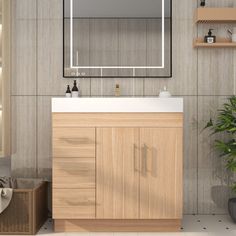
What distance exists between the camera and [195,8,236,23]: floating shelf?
15.3ft

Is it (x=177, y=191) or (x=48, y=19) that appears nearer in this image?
(x=177, y=191)

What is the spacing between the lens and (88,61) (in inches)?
190

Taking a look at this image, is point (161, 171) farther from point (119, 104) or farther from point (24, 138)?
point (24, 138)

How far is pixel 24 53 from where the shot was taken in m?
4.88

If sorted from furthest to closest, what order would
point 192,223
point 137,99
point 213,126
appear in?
point 213,126
point 192,223
point 137,99

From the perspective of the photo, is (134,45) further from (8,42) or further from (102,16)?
(8,42)

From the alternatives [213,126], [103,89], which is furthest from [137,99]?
[213,126]

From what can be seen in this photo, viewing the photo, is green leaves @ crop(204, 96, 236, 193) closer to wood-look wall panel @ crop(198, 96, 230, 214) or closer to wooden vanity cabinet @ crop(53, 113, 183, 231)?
wood-look wall panel @ crop(198, 96, 230, 214)

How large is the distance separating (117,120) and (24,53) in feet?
Answer: 4.22

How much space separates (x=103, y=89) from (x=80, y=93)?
23 centimetres


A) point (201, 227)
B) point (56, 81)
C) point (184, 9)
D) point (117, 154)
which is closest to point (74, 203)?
point (117, 154)

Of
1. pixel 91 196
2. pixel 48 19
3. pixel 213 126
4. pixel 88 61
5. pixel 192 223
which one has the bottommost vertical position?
pixel 192 223

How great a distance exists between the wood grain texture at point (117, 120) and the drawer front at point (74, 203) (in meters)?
0.58

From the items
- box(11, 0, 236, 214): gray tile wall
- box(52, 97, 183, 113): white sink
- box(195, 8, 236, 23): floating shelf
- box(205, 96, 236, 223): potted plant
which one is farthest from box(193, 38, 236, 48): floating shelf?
box(52, 97, 183, 113): white sink
